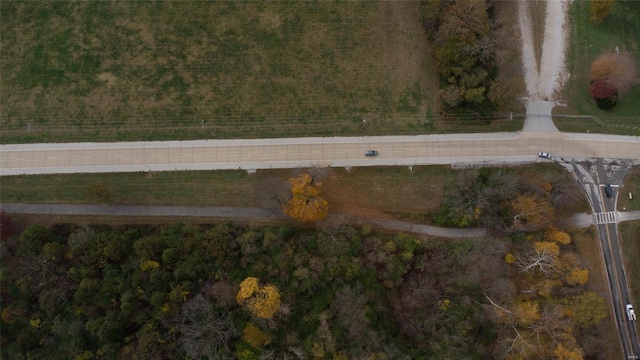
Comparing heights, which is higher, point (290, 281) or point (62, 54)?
point (62, 54)

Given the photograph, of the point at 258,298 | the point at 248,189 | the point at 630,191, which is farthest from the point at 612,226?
the point at 248,189

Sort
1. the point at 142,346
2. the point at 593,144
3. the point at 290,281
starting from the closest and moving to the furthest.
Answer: the point at 142,346, the point at 290,281, the point at 593,144

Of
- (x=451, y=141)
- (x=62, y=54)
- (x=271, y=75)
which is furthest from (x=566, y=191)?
(x=62, y=54)

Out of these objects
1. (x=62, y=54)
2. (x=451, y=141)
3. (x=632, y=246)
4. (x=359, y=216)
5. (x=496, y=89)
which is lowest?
(x=632, y=246)

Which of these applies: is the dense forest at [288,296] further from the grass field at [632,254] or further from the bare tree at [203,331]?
the grass field at [632,254]

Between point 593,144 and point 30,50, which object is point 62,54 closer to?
point 30,50

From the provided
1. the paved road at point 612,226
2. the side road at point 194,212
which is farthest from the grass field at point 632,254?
the side road at point 194,212

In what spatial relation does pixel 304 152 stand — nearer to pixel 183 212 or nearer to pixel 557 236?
pixel 183 212
